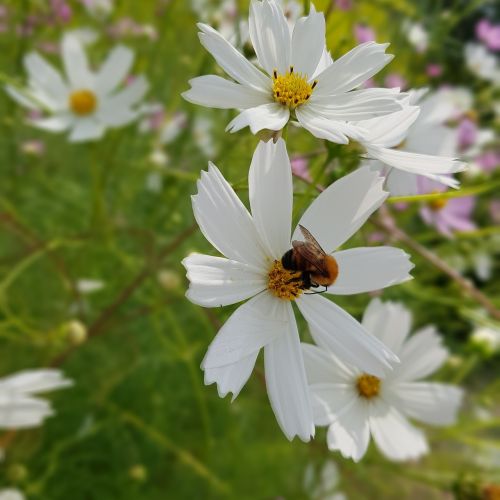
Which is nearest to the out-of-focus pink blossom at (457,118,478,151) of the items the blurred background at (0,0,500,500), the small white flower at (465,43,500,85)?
the blurred background at (0,0,500,500)

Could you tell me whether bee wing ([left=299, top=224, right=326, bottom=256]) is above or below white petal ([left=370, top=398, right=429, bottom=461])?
above

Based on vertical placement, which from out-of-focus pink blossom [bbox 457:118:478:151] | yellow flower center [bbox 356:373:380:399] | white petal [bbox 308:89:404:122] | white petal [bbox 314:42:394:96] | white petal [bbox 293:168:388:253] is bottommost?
yellow flower center [bbox 356:373:380:399]

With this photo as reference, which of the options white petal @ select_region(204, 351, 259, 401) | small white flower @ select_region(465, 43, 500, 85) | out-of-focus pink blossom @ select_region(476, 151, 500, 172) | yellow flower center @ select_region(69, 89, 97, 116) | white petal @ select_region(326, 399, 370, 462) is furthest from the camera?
small white flower @ select_region(465, 43, 500, 85)

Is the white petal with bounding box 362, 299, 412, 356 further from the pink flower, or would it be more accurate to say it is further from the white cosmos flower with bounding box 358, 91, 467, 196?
the pink flower

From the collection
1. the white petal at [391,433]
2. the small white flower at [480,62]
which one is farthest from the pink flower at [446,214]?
the small white flower at [480,62]

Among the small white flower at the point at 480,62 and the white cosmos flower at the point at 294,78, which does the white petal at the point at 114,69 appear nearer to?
the white cosmos flower at the point at 294,78
